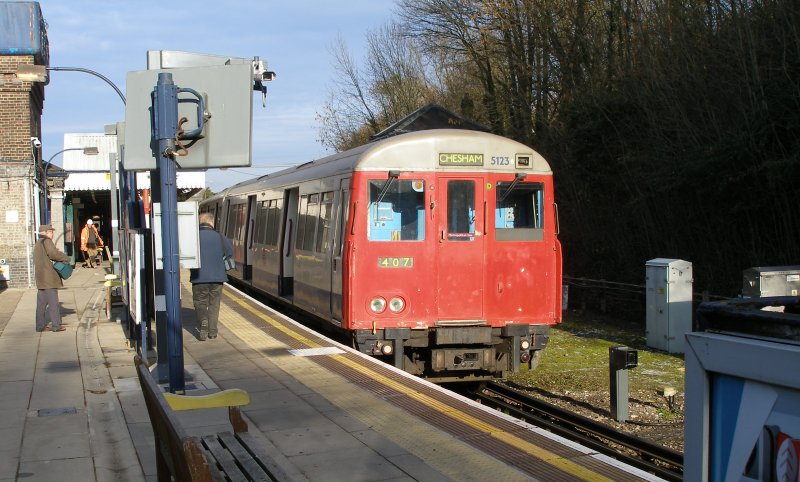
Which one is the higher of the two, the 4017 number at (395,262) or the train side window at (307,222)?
the train side window at (307,222)

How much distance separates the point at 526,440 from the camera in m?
6.03

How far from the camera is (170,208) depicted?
665 centimetres

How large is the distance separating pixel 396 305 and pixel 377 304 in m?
0.22

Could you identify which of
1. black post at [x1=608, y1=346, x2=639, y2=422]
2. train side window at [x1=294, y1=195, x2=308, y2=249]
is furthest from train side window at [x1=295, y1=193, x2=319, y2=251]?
black post at [x1=608, y1=346, x2=639, y2=422]

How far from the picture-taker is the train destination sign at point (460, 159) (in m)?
10.0

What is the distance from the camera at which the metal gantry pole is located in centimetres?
647

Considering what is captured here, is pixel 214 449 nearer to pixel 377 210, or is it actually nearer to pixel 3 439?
pixel 3 439

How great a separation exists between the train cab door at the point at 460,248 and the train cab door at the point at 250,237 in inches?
327

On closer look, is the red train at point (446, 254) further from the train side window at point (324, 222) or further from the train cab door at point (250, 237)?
the train cab door at point (250, 237)

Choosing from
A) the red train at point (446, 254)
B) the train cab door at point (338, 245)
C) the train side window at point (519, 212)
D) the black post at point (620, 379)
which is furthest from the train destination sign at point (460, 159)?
the black post at point (620, 379)

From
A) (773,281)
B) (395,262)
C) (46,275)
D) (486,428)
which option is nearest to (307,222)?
(395,262)

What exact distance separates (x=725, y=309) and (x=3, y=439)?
5997 millimetres

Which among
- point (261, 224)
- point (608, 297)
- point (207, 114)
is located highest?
point (207, 114)

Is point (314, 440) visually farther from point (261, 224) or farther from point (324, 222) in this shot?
point (261, 224)
